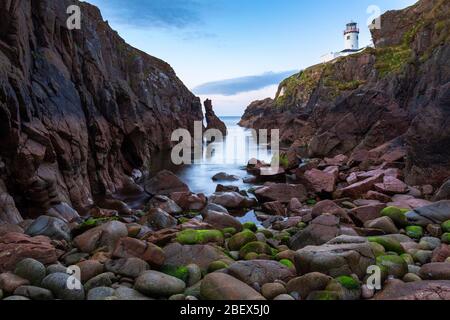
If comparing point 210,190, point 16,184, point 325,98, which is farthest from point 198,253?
point 325,98

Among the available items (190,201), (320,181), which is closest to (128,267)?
(190,201)

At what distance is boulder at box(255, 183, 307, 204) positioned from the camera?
2409 cm

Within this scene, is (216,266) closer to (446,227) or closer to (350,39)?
(446,227)

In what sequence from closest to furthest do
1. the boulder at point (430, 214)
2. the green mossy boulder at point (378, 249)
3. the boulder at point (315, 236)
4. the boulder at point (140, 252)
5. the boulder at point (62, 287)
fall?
the boulder at point (62, 287) → the boulder at point (140, 252) → the green mossy boulder at point (378, 249) → the boulder at point (315, 236) → the boulder at point (430, 214)

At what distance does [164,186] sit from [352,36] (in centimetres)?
12851

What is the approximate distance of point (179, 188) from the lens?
87.7 feet

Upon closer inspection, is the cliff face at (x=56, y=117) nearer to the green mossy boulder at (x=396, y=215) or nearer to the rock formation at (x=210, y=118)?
the green mossy boulder at (x=396, y=215)

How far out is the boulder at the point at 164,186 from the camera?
26.4m

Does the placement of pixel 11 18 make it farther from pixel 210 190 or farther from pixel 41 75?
pixel 210 190

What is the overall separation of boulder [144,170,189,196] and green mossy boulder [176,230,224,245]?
13327mm

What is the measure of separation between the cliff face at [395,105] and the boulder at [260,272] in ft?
55.1

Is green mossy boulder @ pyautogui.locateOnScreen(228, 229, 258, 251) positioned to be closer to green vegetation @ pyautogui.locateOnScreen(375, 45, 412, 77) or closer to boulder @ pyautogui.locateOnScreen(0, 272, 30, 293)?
boulder @ pyautogui.locateOnScreen(0, 272, 30, 293)

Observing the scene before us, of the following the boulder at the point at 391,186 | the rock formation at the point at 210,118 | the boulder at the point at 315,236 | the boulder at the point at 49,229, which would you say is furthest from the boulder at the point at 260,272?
the rock formation at the point at 210,118

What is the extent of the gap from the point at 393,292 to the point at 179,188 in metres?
19.7
